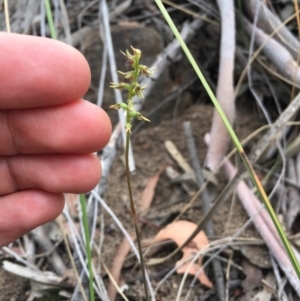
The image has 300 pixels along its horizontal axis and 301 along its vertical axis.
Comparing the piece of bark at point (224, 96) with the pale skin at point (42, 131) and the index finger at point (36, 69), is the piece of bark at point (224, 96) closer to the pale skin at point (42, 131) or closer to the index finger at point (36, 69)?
the pale skin at point (42, 131)

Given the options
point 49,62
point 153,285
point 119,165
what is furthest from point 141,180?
point 49,62

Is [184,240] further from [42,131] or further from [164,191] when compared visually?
[42,131]

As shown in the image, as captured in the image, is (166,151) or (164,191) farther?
(166,151)

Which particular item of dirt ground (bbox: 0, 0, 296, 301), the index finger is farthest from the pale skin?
dirt ground (bbox: 0, 0, 296, 301)

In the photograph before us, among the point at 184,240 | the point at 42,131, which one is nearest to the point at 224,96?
the point at 184,240

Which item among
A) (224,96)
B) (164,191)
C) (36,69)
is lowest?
(164,191)

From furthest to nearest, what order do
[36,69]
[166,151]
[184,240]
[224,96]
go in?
[166,151], [224,96], [184,240], [36,69]

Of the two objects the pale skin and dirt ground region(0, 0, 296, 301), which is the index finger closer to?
the pale skin
